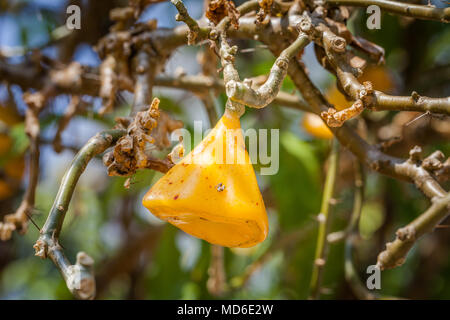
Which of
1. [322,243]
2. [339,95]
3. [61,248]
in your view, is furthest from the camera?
[339,95]

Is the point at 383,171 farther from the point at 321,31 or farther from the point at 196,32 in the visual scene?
the point at 196,32

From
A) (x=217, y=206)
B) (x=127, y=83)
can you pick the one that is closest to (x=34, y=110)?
(x=127, y=83)

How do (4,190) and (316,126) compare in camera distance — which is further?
(4,190)

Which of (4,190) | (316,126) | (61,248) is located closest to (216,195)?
(61,248)

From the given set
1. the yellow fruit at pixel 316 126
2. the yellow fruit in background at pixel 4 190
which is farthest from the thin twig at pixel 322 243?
the yellow fruit in background at pixel 4 190

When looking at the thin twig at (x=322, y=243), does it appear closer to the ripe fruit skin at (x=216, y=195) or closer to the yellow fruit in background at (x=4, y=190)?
the ripe fruit skin at (x=216, y=195)

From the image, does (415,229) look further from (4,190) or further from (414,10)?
(4,190)

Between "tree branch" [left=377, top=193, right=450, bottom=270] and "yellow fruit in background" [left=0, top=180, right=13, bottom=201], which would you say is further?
"yellow fruit in background" [left=0, top=180, right=13, bottom=201]

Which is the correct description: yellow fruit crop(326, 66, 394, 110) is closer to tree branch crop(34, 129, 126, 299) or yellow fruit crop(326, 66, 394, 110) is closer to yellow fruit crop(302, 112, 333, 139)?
yellow fruit crop(302, 112, 333, 139)

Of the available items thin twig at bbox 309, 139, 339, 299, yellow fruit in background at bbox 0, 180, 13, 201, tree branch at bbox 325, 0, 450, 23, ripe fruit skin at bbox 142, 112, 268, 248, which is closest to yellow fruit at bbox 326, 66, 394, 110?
thin twig at bbox 309, 139, 339, 299
